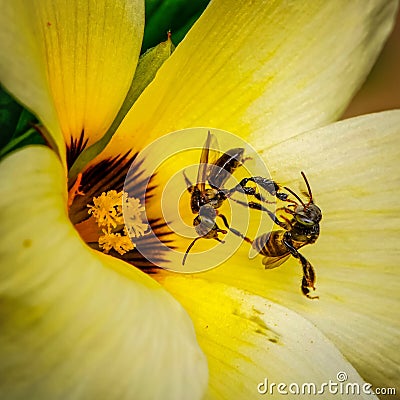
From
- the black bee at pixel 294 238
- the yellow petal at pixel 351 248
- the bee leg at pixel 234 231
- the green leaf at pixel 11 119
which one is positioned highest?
the green leaf at pixel 11 119

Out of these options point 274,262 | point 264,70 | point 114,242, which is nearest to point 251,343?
point 274,262

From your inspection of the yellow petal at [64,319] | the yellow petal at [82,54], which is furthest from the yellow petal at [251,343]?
the yellow petal at [82,54]

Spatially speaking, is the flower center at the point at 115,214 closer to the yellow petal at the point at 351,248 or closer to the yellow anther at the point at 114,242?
the yellow anther at the point at 114,242

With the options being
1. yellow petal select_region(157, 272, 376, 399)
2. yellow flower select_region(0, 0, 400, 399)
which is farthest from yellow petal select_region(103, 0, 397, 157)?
yellow petal select_region(157, 272, 376, 399)

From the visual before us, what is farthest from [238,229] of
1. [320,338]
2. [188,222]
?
[320,338]

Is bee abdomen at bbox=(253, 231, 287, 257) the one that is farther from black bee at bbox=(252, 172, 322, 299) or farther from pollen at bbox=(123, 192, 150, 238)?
pollen at bbox=(123, 192, 150, 238)

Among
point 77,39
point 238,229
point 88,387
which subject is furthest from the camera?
point 238,229

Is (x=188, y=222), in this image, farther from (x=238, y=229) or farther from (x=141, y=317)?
(x=141, y=317)

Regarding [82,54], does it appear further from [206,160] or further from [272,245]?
[272,245]
